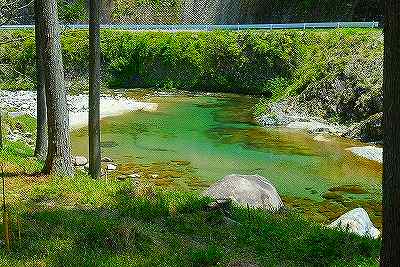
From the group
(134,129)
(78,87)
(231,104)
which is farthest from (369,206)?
(78,87)

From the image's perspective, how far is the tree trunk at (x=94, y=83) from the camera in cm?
1209

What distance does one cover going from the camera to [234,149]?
76.7 feet

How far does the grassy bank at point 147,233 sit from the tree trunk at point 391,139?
9.25ft

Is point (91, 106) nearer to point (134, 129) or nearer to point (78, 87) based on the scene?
point (134, 129)

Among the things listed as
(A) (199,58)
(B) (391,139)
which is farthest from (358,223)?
(A) (199,58)

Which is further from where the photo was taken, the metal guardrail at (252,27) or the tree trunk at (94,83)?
the metal guardrail at (252,27)

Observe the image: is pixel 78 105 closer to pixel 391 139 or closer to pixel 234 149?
pixel 234 149

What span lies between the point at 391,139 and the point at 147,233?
15.5ft

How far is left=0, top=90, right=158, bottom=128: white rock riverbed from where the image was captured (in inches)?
1190

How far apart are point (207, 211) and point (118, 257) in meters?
3.38

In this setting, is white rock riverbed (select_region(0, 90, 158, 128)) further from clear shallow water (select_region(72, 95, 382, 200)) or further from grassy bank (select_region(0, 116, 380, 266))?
grassy bank (select_region(0, 116, 380, 266))

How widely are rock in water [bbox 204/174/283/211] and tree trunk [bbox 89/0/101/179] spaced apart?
9.47ft

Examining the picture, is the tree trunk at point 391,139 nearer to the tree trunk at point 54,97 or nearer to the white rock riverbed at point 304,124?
the tree trunk at point 54,97

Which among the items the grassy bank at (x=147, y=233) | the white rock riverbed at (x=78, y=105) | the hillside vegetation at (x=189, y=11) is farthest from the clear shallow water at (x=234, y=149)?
the hillside vegetation at (x=189, y=11)
